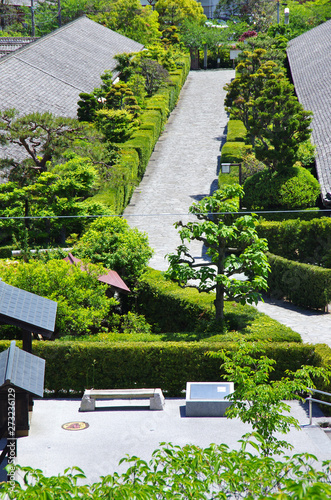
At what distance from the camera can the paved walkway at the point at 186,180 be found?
18.4m

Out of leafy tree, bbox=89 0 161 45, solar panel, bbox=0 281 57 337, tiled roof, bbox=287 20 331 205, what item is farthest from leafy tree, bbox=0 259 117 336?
leafy tree, bbox=89 0 161 45

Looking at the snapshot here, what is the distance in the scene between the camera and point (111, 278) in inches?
666

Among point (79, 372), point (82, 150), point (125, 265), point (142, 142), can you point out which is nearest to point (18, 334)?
point (79, 372)

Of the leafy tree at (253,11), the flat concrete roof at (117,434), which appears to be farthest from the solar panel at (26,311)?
the leafy tree at (253,11)

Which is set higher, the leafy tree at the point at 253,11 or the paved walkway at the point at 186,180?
the leafy tree at the point at 253,11

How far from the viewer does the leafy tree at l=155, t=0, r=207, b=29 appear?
2381 inches

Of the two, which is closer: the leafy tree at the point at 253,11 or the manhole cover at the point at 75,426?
the manhole cover at the point at 75,426

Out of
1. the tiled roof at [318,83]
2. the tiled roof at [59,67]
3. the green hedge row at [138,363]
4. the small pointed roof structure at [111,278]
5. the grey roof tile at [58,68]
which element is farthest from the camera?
the tiled roof at [59,67]

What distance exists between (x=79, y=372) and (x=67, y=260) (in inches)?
154

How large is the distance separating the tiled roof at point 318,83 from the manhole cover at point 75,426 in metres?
11.4

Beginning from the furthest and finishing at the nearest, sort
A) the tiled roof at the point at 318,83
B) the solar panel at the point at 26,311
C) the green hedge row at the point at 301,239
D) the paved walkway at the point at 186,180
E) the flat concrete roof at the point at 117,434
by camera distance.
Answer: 1. the tiled roof at the point at 318,83
2. the green hedge row at the point at 301,239
3. the paved walkway at the point at 186,180
4. the flat concrete roof at the point at 117,434
5. the solar panel at the point at 26,311

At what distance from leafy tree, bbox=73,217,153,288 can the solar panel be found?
666 cm

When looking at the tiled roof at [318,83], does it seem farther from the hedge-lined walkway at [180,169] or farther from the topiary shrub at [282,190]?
the hedge-lined walkway at [180,169]

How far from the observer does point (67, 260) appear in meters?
17.2
